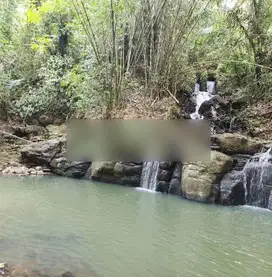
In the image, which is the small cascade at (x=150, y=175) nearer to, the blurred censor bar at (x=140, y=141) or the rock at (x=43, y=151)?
the blurred censor bar at (x=140, y=141)

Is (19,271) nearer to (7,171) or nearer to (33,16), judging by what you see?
(7,171)

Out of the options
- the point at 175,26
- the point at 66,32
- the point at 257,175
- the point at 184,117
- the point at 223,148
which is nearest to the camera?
the point at 257,175

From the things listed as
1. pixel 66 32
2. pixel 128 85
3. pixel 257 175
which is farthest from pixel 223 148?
pixel 66 32

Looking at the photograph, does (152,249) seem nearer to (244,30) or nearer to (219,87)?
(244,30)

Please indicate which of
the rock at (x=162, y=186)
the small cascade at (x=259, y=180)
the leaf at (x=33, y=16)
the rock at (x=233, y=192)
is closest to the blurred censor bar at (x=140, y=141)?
the rock at (x=162, y=186)

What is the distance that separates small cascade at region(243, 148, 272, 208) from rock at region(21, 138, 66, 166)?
4.23 m

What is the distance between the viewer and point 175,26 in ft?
24.2

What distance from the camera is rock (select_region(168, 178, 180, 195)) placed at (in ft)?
21.0

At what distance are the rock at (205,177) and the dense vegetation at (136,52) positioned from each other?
2.31 meters

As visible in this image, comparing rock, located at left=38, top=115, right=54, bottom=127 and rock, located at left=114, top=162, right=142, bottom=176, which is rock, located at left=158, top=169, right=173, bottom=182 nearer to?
rock, located at left=114, top=162, right=142, bottom=176

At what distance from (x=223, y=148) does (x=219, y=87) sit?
3.43m

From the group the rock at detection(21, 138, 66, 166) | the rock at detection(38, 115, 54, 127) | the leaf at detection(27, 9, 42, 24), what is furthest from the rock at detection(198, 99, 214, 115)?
the leaf at detection(27, 9, 42, 24)

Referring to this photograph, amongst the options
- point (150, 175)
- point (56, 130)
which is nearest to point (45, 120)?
point (56, 130)

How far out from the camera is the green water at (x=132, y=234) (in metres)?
3.09
